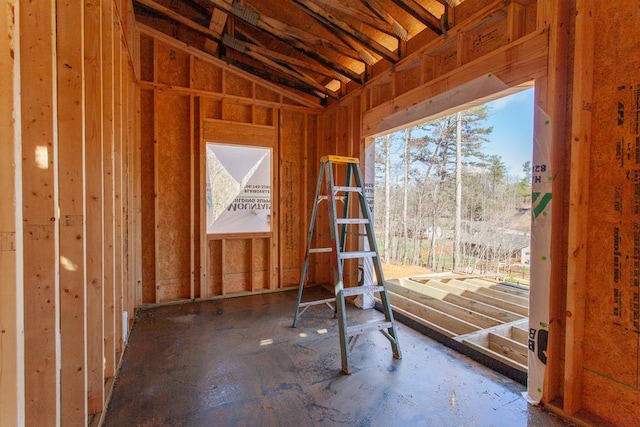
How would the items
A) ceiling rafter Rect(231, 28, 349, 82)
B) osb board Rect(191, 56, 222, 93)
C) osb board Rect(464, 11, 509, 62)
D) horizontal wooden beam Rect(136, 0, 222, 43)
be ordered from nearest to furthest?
osb board Rect(464, 11, 509, 62) < horizontal wooden beam Rect(136, 0, 222, 43) < ceiling rafter Rect(231, 28, 349, 82) < osb board Rect(191, 56, 222, 93)

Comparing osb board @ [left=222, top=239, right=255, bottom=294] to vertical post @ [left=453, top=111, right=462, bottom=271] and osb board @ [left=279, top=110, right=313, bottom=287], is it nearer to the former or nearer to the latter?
osb board @ [left=279, top=110, right=313, bottom=287]

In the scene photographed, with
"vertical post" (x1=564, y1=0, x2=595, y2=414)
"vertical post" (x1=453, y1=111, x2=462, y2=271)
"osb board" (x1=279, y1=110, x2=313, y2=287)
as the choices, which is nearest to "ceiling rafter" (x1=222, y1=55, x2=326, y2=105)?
"osb board" (x1=279, y1=110, x2=313, y2=287)

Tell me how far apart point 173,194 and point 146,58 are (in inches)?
73.2

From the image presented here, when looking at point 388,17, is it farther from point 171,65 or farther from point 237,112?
point 171,65

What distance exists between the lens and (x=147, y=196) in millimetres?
4207

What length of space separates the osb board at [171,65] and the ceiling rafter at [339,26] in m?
2.09

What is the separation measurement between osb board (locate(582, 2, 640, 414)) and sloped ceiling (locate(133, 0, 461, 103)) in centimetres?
141

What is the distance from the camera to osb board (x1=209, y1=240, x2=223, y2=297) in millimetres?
4574

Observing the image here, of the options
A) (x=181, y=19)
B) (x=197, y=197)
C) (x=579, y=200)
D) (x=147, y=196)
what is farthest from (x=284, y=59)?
(x=579, y=200)

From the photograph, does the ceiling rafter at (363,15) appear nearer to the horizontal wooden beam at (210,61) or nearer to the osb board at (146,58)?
the horizontal wooden beam at (210,61)

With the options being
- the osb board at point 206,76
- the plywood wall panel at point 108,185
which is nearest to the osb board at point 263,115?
the osb board at point 206,76

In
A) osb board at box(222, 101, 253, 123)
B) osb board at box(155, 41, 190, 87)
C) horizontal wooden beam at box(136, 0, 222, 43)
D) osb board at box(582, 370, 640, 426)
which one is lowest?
osb board at box(582, 370, 640, 426)

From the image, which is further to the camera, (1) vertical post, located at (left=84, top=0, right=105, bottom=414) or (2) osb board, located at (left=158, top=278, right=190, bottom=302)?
(2) osb board, located at (left=158, top=278, right=190, bottom=302)

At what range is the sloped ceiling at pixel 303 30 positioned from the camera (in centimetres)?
318
